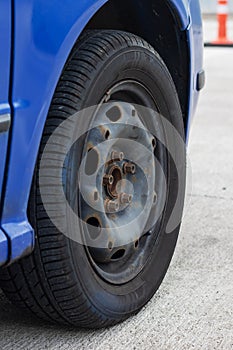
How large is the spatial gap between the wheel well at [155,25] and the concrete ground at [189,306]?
2.35 ft

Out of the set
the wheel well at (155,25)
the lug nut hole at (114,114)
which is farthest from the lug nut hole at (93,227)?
the wheel well at (155,25)

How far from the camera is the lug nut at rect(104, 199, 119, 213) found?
2549mm

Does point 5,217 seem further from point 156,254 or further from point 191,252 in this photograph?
point 191,252

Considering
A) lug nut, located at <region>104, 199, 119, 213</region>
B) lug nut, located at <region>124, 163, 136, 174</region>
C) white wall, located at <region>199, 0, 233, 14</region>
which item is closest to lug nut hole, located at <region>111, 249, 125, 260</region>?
lug nut, located at <region>104, 199, 119, 213</region>

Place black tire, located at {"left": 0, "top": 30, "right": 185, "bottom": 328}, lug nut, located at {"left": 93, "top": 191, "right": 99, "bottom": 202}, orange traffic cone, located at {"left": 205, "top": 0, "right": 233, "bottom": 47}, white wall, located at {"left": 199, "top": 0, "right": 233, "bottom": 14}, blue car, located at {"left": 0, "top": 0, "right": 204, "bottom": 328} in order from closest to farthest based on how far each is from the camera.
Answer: blue car, located at {"left": 0, "top": 0, "right": 204, "bottom": 328}, black tire, located at {"left": 0, "top": 30, "right": 185, "bottom": 328}, lug nut, located at {"left": 93, "top": 191, "right": 99, "bottom": 202}, orange traffic cone, located at {"left": 205, "top": 0, "right": 233, "bottom": 47}, white wall, located at {"left": 199, "top": 0, "right": 233, "bottom": 14}

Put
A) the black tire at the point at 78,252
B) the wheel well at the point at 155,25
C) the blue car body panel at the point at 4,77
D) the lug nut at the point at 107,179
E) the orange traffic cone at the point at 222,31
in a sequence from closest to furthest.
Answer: the blue car body panel at the point at 4,77
the black tire at the point at 78,252
the lug nut at the point at 107,179
the wheel well at the point at 155,25
the orange traffic cone at the point at 222,31

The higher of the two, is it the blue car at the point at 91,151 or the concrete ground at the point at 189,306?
the blue car at the point at 91,151

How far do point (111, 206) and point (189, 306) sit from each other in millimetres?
497

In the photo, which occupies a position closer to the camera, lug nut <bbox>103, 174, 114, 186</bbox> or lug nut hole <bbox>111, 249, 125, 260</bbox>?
lug nut <bbox>103, 174, 114, 186</bbox>

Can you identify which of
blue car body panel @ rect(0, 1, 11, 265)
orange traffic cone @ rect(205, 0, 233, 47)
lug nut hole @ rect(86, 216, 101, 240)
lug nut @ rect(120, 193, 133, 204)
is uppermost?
blue car body panel @ rect(0, 1, 11, 265)

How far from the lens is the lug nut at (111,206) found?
100 inches

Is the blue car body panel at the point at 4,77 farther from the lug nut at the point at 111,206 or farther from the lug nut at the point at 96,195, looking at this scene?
the lug nut at the point at 111,206

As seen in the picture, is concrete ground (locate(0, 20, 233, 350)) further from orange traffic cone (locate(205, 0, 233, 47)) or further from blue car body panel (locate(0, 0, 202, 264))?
orange traffic cone (locate(205, 0, 233, 47))

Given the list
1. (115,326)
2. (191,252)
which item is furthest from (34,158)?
(191,252)
